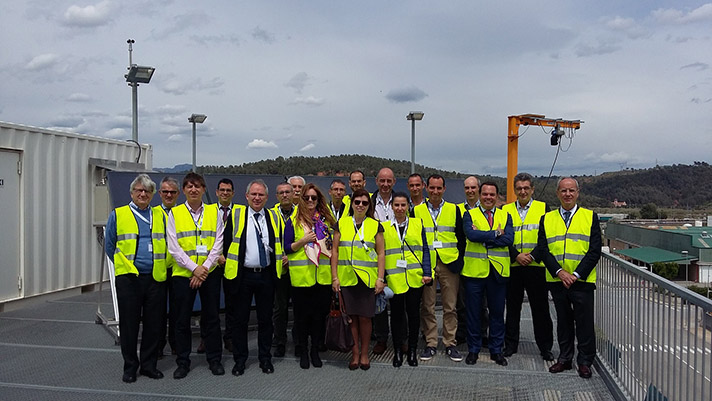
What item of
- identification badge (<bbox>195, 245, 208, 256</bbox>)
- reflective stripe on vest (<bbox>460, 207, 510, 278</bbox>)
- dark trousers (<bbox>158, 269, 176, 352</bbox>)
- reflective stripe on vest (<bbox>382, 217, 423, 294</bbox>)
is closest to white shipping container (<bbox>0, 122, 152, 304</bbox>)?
dark trousers (<bbox>158, 269, 176, 352</bbox>)

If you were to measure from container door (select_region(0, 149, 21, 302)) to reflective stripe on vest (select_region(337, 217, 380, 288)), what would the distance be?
18.2 feet

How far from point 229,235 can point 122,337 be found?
4.19 ft

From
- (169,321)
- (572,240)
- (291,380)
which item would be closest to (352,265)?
(291,380)

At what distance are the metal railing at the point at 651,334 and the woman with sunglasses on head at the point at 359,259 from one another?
2024mm

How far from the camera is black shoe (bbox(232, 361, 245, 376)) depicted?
15.8 feet

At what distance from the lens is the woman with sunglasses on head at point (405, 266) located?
16.2ft

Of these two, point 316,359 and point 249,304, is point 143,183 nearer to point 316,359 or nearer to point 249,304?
point 249,304

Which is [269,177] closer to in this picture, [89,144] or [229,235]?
[229,235]

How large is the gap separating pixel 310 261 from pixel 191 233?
110cm

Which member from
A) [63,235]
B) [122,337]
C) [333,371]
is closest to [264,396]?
[333,371]

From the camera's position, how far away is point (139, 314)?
4727 mm

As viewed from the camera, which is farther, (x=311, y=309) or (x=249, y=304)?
(x=311, y=309)

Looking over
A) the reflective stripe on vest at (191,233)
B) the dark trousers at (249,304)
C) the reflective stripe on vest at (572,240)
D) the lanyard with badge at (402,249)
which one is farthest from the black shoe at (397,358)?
the reflective stripe on vest at (191,233)

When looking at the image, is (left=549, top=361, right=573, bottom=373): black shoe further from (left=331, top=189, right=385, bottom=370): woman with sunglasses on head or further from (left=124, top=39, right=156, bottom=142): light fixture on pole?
(left=124, top=39, right=156, bottom=142): light fixture on pole
